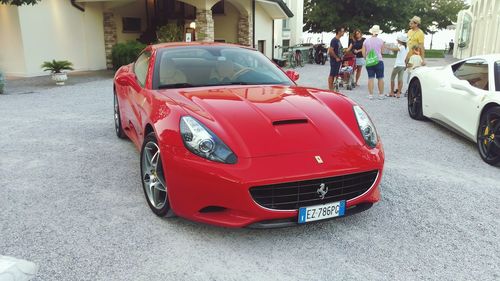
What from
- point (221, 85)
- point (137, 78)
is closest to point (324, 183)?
point (221, 85)

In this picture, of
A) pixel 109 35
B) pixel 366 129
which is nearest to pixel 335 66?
pixel 366 129

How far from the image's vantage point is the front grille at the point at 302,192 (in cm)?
266

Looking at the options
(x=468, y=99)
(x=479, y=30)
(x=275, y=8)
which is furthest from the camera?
(x=479, y=30)

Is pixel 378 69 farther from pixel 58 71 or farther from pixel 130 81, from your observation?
pixel 58 71

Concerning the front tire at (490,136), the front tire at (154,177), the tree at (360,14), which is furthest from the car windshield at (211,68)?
the tree at (360,14)

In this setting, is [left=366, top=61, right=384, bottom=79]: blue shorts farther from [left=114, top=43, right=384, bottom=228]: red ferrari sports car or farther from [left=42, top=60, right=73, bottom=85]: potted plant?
[left=42, top=60, right=73, bottom=85]: potted plant

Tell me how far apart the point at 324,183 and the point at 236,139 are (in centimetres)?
67

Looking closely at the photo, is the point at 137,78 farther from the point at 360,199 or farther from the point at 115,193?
the point at 360,199

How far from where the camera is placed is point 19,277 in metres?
1.33

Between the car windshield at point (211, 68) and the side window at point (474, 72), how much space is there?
2.79 metres

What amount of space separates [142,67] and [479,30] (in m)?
22.4

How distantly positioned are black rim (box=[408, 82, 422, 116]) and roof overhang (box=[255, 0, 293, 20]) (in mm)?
12337

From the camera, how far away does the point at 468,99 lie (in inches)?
208

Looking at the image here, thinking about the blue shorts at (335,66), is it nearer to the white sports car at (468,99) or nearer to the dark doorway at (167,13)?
the white sports car at (468,99)
